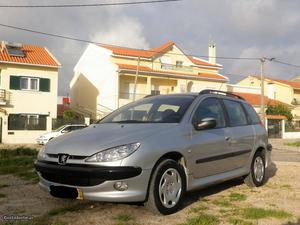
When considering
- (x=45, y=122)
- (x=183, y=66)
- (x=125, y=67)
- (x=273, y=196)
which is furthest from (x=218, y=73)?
(x=273, y=196)

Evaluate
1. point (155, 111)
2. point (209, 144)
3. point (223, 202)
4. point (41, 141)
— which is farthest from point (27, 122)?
point (223, 202)

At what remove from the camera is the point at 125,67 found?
35594 mm

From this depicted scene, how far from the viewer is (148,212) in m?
4.94

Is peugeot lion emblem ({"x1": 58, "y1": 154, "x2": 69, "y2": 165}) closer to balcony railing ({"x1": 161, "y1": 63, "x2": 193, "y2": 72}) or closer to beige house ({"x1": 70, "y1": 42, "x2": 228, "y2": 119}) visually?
beige house ({"x1": 70, "y1": 42, "x2": 228, "y2": 119})

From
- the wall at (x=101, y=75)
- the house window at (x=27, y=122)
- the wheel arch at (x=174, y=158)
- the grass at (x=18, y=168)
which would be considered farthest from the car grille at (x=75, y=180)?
the wall at (x=101, y=75)

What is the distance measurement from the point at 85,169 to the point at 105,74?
111 ft

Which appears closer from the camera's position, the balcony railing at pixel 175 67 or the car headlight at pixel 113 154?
the car headlight at pixel 113 154

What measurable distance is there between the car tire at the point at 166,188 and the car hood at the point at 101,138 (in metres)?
0.46

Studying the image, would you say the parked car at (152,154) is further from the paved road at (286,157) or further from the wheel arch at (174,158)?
the paved road at (286,157)

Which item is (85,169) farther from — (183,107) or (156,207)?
(183,107)

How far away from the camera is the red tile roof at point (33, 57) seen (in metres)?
29.5

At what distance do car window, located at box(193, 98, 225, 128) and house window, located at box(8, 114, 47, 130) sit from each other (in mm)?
24773

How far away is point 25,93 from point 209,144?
2591 cm

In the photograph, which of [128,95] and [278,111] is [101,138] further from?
[278,111]
